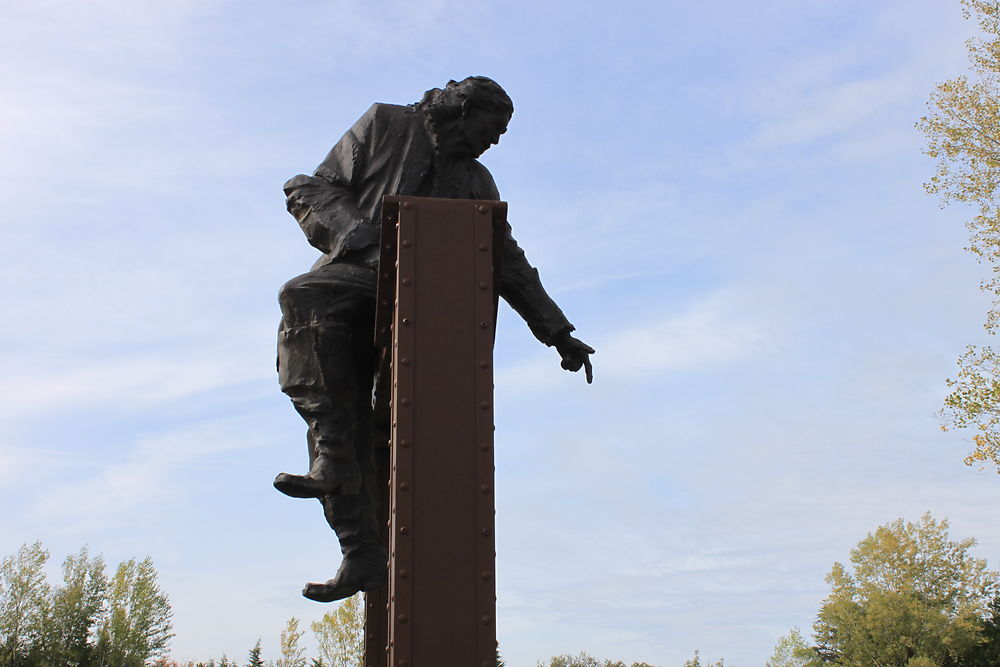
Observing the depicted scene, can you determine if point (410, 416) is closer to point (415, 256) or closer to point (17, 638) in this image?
point (415, 256)

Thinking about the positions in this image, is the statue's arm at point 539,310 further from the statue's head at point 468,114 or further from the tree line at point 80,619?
the tree line at point 80,619

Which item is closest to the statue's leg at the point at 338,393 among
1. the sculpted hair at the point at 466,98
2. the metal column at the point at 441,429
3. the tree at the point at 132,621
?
the metal column at the point at 441,429

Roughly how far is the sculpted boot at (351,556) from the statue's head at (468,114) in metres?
1.67

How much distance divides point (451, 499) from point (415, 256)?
87cm

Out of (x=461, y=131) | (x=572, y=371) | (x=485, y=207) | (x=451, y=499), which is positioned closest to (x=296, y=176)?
(x=461, y=131)

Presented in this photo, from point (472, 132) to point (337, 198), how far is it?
687mm

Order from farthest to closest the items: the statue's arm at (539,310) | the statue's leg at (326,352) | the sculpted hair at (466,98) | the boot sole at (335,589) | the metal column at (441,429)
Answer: the statue's arm at (539,310), the sculpted hair at (466,98), the statue's leg at (326,352), the boot sole at (335,589), the metal column at (441,429)

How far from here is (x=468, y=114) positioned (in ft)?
14.6

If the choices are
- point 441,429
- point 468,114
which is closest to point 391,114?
point 468,114

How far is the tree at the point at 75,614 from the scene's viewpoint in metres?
34.4

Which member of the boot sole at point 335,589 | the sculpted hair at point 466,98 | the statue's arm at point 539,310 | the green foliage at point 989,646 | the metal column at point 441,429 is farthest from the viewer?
the green foliage at point 989,646

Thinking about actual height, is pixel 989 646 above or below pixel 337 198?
above

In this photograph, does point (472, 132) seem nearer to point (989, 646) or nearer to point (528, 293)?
point (528, 293)

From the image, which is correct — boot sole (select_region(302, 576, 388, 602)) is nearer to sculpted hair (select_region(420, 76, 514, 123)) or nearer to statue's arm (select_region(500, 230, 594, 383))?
statue's arm (select_region(500, 230, 594, 383))
